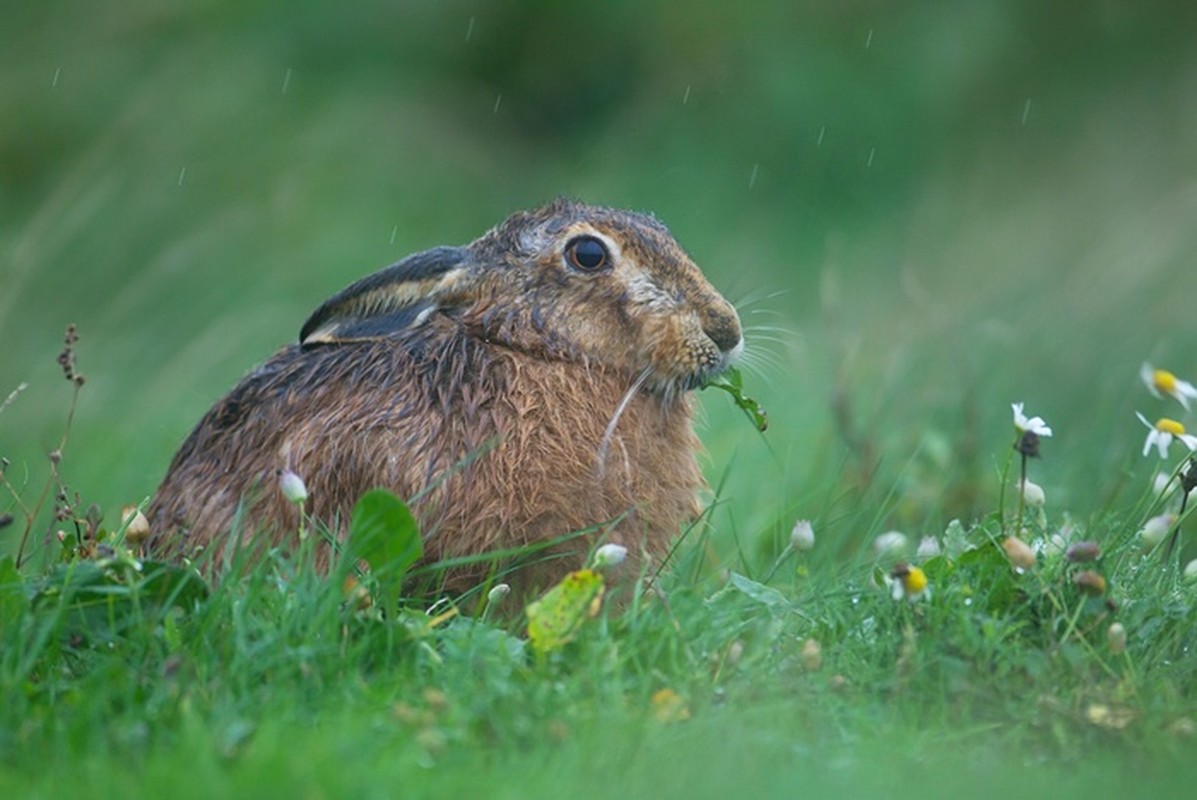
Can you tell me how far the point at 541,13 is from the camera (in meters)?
12.2

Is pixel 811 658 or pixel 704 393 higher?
pixel 811 658

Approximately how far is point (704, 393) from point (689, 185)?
3.18 meters

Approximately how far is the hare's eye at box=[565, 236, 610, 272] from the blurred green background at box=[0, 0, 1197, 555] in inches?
64.6

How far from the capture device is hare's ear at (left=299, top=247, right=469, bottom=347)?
4.66 m

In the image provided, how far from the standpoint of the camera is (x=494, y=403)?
4.38 m

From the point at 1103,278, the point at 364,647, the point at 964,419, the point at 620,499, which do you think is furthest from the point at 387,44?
the point at 364,647

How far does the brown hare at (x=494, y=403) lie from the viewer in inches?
167

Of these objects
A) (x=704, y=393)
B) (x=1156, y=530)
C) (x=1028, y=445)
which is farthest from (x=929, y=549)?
(x=704, y=393)

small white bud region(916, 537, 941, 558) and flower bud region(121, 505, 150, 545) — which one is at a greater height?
flower bud region(121, 505, 150, 545)

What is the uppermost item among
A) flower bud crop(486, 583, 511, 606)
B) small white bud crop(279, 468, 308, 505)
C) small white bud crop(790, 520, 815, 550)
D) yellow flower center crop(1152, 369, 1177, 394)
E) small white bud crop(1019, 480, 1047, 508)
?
yellow flower center crop(1152, 369, 1177, 394)

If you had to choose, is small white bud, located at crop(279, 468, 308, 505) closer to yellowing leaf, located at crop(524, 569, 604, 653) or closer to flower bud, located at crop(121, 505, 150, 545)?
flower bud, located at crop(121, 505, 150, 545)

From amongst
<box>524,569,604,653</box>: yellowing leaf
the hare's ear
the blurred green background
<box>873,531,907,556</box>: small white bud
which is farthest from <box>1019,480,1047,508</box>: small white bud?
the blurred green background

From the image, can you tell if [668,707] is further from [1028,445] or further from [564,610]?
[1028,445]

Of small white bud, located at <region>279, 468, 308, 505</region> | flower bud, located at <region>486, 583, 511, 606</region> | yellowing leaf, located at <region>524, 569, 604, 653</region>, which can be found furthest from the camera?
flower bud, located at <region>486, 583, 511, 606</region>
